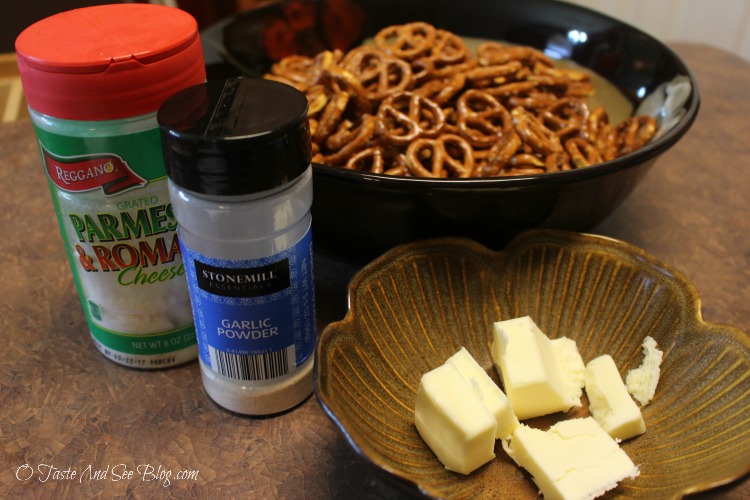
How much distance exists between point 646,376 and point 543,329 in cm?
14

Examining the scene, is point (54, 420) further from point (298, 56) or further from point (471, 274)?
point (298, 56)

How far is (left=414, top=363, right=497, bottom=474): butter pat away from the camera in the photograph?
24.7 inches

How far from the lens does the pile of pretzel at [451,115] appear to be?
934 millimetres

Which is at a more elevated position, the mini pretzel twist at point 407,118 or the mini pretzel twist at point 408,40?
the mini pretzel twist at point 408,40

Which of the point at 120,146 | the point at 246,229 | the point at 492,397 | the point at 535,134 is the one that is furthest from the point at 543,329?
the point at 120,146

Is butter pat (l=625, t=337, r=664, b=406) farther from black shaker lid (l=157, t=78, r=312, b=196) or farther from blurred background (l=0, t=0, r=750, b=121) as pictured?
blurred background (l=0, t=0, r=750, b=121)

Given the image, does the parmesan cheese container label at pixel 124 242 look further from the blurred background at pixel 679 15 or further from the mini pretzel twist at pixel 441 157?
the blurred background at pixel 679 15

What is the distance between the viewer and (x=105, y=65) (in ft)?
1.94

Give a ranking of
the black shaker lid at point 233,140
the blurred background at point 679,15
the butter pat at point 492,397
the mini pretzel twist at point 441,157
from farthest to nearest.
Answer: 1. the blurred background at point 679,15
2. the mini pretzel twist at point 441,157
3. the butter pat at point 492,397
4. the black shaker lid at point 233,140

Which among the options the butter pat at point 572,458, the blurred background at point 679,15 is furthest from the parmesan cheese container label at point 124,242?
the blurred background at point 679,15

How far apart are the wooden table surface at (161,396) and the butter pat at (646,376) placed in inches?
5.1

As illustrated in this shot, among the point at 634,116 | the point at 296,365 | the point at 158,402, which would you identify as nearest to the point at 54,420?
the point at 158,402

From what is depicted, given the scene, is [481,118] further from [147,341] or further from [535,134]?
[147,341]

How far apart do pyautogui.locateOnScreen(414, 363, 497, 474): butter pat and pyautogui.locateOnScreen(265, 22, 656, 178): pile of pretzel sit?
1.09 feet
